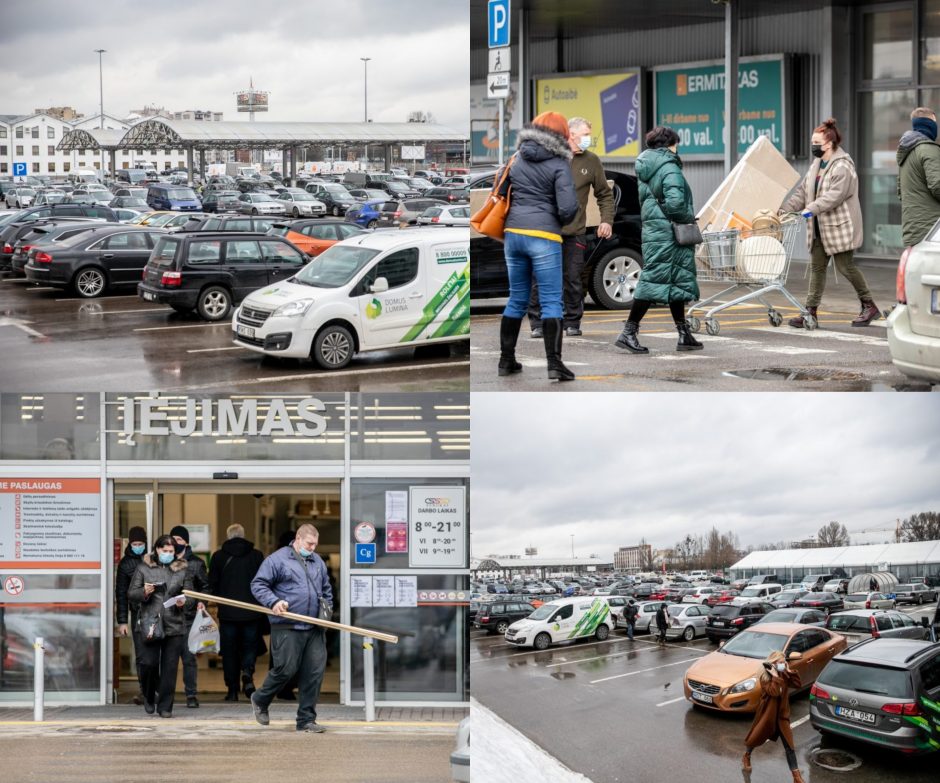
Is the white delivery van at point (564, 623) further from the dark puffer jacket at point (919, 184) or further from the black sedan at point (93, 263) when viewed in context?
the black sedan at point (93, 263)

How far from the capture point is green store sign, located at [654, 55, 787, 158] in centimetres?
1586

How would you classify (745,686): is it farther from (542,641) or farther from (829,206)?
(829,206)

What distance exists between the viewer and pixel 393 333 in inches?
334

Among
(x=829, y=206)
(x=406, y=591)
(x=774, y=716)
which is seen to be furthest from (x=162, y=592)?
(x=829, y=206)

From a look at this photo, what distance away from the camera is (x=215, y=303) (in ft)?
36.1

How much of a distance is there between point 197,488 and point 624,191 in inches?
171

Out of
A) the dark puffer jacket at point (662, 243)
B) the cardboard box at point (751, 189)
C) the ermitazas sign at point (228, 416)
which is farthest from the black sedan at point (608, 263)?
the dark puffer jacket at point (662, 243)

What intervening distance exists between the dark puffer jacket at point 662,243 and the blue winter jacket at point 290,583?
97.8 inches

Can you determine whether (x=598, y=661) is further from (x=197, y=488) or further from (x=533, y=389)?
(x=197, y=488)

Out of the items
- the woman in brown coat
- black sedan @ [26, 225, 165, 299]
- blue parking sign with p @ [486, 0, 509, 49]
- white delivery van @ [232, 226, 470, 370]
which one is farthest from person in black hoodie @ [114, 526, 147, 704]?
black sedan @ [26, 225, 165, 299]

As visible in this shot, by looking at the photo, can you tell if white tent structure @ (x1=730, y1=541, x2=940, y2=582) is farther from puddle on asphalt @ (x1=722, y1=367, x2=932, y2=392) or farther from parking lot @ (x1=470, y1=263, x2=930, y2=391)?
puddle on asphalt @ (x1=722, y1=367, x2=932, y2=392)

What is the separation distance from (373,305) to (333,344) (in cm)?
39

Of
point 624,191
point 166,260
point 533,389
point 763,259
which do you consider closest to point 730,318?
point 763,259

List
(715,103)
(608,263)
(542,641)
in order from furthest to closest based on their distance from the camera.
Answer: (715,103) → (608,263) → (542,641)
